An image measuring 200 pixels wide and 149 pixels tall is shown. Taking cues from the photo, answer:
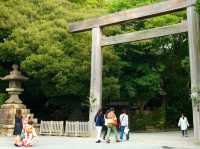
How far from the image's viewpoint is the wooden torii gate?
18438 millimetres

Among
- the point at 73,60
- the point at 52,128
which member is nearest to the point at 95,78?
the point at 73,60

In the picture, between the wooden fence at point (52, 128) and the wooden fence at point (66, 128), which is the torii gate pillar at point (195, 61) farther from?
the wooden fence at point (52, 128)

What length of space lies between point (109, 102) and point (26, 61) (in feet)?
34.2

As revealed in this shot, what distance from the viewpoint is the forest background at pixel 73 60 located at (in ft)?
81.1

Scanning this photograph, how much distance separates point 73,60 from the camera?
24625mm

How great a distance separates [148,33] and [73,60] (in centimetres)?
576

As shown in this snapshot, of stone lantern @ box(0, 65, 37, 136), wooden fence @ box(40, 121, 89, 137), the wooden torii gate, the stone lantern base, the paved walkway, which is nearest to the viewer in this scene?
the paved walkway

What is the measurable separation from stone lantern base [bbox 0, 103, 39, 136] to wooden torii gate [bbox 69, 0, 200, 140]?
14.1ft

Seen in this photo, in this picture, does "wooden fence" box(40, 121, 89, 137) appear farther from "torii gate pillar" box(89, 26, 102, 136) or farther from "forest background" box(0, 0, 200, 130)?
"forest background" box(0, 0, 200, 130)

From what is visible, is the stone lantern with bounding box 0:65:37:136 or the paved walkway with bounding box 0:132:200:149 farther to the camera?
the stone lantern with bounding box 0:65:37:136

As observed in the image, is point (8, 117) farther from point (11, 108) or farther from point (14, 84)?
point (14, 84)

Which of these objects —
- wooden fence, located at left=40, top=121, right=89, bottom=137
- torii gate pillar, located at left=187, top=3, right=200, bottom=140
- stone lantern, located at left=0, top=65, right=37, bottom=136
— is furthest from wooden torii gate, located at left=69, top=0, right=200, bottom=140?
stone lantern, located at left=0, top=65, right=37, bottom=136

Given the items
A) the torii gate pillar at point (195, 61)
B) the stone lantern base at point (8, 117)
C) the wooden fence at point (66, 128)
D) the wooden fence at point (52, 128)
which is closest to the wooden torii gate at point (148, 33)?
the torii gate pillar at point (195, 61)

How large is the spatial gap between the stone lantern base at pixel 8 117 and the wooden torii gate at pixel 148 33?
4.28 m
